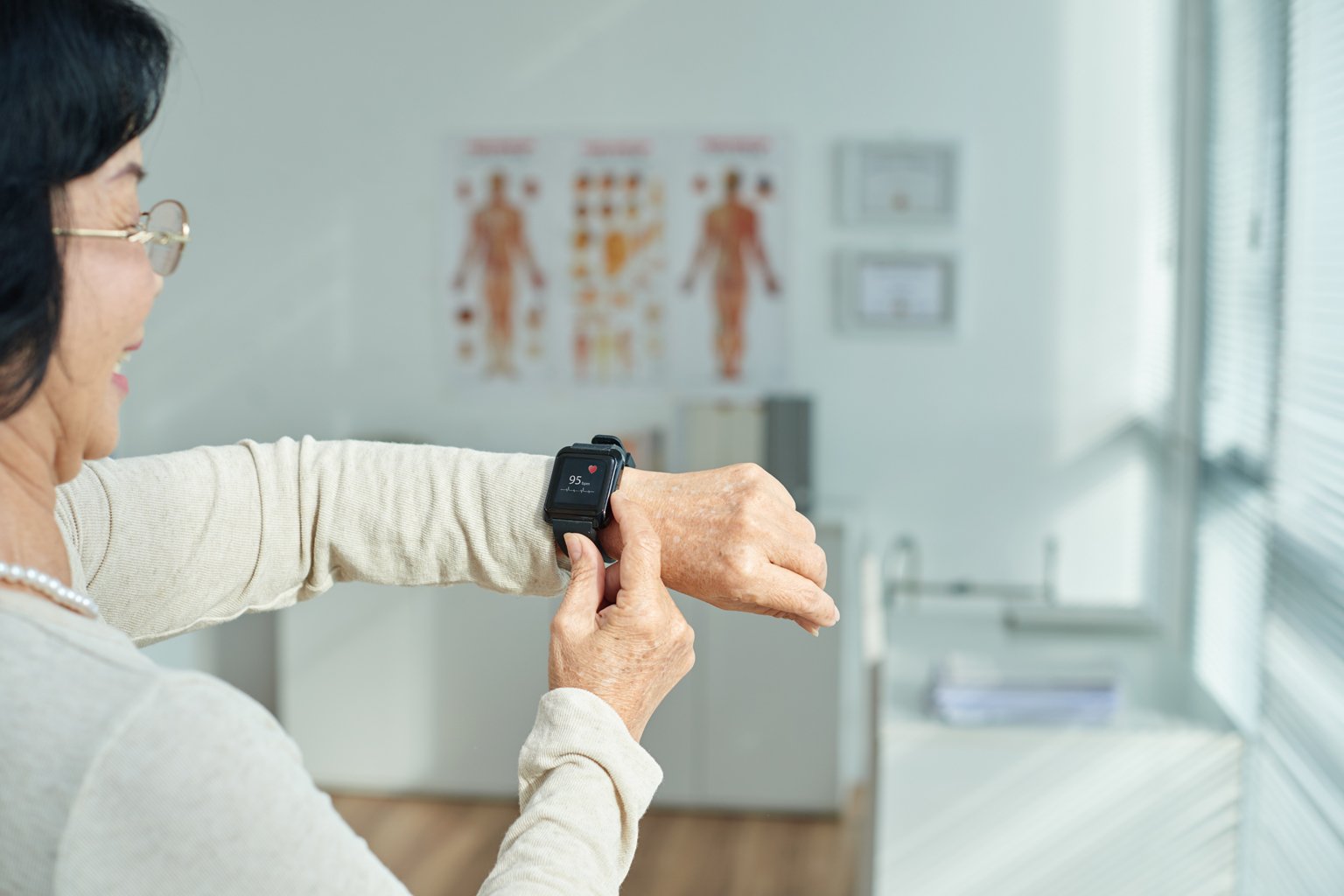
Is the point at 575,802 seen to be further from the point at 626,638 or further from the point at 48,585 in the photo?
the point at 48,585

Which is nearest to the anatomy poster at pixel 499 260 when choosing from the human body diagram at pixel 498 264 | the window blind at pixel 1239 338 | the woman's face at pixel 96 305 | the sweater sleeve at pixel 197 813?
the human body diagram at pixel 498 264

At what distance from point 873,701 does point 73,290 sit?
51.9 inches

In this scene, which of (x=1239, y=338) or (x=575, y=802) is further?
(x=1239, y=338)

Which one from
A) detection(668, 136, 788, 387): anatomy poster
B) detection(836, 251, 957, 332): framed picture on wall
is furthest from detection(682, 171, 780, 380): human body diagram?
detection(836, 251, 957, 332): framed picture on wall

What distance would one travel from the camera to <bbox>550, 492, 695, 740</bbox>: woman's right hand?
0.58m

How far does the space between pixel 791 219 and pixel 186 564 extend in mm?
2041

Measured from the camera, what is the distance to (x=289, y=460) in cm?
75

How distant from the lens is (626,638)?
22.8 inches

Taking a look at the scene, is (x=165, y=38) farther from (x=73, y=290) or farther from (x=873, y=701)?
(x=873, y=701)

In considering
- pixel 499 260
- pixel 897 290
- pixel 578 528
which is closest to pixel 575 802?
pixel 578 528

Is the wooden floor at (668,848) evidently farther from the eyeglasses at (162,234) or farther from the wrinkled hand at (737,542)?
the eyeglasses at (162,234)

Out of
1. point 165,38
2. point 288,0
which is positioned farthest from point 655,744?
point 165,38

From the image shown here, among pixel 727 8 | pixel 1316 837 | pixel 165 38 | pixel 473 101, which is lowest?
pixel 1316 837

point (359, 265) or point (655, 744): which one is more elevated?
point (359, 265)
